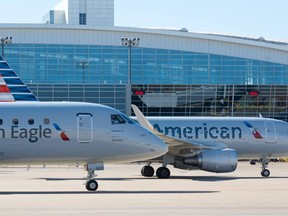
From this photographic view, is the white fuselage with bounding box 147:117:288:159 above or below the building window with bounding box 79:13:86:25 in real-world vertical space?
below

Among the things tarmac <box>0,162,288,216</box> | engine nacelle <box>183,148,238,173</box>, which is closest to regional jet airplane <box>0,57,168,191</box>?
tarmac <box>0,162,288,216</box>

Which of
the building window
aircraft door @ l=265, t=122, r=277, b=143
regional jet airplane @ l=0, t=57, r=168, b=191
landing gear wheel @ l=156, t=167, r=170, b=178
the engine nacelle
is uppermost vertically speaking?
the building window

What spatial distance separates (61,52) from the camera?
323ft

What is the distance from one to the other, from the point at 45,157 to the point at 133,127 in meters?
3.35

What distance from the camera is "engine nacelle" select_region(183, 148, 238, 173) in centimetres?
3928

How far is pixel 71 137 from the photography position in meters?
30.9

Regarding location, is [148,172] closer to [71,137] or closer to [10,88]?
[10,88]

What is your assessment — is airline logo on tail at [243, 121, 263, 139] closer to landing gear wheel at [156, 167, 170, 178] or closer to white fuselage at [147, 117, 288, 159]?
white fuselage at [147, 117, 288, 159]

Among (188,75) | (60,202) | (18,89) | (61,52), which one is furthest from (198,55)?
(60,202)

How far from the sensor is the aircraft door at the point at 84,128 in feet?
102

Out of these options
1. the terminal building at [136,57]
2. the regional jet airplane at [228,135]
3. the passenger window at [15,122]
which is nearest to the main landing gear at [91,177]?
the passenger window at [15,122]

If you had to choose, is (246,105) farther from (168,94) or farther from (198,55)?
(198,55)

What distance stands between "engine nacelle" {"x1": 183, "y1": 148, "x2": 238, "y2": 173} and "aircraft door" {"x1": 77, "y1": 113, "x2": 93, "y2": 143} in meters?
9.82

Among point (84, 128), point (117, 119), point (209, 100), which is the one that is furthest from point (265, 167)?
point (209, 100)
